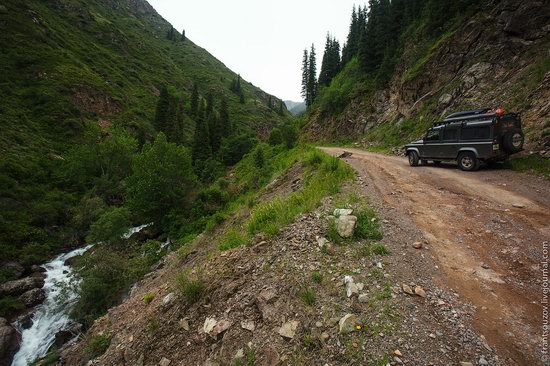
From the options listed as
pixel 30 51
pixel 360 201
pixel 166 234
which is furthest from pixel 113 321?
pixel 30 51

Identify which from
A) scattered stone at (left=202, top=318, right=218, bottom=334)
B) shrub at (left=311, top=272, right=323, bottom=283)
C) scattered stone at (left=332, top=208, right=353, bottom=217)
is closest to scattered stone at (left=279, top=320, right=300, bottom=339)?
shrub at (left=311, top=272, right=323, bottom=283)

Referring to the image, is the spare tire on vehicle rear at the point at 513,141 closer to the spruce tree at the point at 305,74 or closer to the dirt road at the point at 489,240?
the dirt road at the point at 489,240

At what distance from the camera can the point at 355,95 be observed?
43.7m

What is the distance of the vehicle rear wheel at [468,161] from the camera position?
12.7 m

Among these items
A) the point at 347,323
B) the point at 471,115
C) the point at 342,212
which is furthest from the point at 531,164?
the point at 347,323

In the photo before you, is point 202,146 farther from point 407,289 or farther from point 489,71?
point 407,289

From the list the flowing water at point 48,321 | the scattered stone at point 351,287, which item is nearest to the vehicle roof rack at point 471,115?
the scattered stone at point 351,287

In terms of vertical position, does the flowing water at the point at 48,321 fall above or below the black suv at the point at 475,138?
below

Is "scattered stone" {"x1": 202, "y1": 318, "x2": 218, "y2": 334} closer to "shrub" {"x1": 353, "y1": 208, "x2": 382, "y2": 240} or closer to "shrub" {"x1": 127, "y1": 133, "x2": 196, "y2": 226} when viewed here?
"shrub" {"x1": 353, "y1": 208, "x2": 382, "y2": 240}

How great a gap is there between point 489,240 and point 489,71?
72.7 ft

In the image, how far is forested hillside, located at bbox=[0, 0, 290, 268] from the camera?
30.6m

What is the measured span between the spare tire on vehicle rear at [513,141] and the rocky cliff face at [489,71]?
4.30 ft

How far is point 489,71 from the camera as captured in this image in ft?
70.2

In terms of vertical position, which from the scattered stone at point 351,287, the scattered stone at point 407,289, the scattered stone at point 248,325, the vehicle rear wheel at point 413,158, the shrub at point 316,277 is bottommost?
the scattered stone at point 248,325
